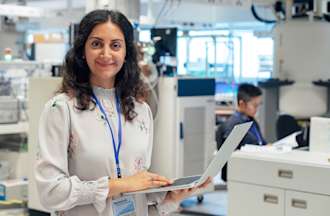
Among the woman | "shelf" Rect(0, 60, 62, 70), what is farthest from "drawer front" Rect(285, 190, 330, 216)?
"shelf" Rect(0, 60, 62, 70)

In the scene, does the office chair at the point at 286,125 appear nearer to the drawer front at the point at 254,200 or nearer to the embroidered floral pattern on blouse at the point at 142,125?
the drawer front at the point at 254,200

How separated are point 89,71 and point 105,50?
0.11 metres

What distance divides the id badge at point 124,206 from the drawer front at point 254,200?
4.56 ft

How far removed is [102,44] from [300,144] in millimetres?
2192

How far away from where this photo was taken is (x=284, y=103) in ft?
13.2

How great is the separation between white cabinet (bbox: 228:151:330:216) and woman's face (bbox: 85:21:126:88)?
1.50 meters

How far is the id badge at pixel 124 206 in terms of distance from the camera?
152cm

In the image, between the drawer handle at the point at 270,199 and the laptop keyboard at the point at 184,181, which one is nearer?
the laptop keyboard at the point at 184,181

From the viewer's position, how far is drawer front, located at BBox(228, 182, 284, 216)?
2.78 metres

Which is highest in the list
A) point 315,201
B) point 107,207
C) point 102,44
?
point 102,44

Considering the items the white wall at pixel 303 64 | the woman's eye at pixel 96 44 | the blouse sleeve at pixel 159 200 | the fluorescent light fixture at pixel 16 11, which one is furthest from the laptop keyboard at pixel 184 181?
the fluorescent light fixture at pixel 16 11

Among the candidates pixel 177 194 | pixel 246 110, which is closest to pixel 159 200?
pixel 177 194

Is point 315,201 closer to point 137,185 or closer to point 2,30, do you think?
point 137,185

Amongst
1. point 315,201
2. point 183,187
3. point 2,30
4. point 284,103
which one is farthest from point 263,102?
point 2,30
